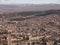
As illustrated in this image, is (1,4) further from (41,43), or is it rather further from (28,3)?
(41,43)

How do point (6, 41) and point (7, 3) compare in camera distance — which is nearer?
point (6, 41)

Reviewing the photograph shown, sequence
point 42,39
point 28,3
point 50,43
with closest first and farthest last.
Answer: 1. point 50,43
2. point 42,39
3. point 28,3

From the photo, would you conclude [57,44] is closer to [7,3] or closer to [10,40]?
[10,40]

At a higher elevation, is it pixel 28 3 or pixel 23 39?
pixel 28 3

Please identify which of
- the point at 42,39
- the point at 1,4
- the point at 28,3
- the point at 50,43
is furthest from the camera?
the point at 28,3

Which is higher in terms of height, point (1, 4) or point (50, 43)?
point (1, 4)

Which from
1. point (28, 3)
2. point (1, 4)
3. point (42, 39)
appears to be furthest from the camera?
point (28, 3)

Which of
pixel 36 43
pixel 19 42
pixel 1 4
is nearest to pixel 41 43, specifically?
pixel 36 43

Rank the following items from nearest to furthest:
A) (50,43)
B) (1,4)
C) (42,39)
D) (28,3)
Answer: (50,43), (42,39), (1,4), (28,3)

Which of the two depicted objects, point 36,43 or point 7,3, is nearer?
point 36,43

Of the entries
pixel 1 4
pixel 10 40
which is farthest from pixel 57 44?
pixel 1 4
